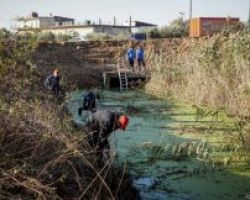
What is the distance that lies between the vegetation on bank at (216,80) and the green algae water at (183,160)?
1.46 feet

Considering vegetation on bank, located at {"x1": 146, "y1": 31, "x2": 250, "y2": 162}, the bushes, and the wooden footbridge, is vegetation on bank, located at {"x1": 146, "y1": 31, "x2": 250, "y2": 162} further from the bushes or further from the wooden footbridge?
the bushes

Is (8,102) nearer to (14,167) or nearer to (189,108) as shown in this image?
(14,167)

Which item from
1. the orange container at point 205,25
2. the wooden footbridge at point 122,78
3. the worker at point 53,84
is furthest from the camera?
the orange container at point 205,25

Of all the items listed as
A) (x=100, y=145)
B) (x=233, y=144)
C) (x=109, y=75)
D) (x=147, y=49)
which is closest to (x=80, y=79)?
(x=109, y=75)

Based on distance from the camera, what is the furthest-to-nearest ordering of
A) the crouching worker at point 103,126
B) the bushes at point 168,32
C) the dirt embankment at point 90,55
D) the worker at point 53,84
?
the bushes at point 168,32
the dirt embankment at point 90,55
the worker at point 53,84
the crouching worker at point 103,126

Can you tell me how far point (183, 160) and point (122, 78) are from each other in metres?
16.7

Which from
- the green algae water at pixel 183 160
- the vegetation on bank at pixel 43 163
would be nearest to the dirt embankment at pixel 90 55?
the green algae water at pixel 183 160

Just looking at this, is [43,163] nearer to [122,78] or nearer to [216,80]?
[216,80]

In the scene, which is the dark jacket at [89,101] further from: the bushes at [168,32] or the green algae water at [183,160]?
the bushes at [168,32]

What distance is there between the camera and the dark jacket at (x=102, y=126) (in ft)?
26.5

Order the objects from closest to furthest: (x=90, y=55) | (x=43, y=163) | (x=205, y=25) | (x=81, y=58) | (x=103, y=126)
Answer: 1. (x=43, y=163)
2. (x=103, y=126)
3. (x=81, y=58)
4. (x=90, y=55)
5. (x=205, y=25)

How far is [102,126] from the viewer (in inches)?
318

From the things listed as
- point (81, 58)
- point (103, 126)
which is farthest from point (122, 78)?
point (103, 126)

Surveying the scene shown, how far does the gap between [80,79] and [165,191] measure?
65.4 feet
